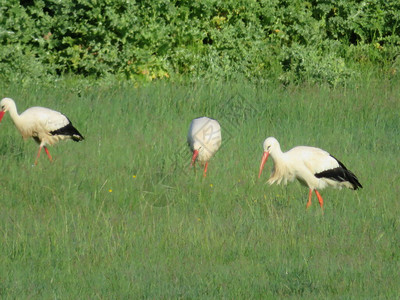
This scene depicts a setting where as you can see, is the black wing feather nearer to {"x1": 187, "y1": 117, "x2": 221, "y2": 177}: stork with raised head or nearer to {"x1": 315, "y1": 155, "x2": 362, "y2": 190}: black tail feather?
{"x1": 187, "y1": 117, "x2": 221, "y2": 177}: stork with raised head

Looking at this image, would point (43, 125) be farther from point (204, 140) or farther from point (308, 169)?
point (308, 169)

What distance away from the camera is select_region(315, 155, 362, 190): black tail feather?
7.85 m

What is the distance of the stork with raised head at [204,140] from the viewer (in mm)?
9102

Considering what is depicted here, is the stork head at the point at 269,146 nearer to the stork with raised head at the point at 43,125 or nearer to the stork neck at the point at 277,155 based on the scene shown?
the stork neck at the point at 277,155

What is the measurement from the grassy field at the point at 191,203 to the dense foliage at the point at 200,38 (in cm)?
93

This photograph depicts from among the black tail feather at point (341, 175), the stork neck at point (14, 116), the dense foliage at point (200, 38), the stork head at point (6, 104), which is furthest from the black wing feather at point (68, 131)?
the black tail feather at point (341, 175)

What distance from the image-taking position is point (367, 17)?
14.6 meters

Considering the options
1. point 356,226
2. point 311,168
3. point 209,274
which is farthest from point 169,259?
point 311,168

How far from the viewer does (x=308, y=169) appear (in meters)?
7.94

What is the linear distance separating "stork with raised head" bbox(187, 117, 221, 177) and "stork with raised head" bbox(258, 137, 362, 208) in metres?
1.24

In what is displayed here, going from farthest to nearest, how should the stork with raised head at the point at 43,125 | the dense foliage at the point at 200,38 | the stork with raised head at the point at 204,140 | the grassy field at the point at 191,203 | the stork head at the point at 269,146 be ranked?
the dense foliage at the point at 200,38 < the stork with raised head at the point at 43,125 < the stork with raised head at the point at 204,140 < the stork head at the point at 269,146 < the grassy field at the point at 191,203

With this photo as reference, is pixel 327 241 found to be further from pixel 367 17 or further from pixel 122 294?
pixel 367 17

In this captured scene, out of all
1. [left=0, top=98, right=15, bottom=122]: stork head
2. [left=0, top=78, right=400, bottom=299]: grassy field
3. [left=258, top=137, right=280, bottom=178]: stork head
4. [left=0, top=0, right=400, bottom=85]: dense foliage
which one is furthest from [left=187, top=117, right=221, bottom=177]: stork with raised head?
[left=0, top=0, right=400, bottom=85]: dense foliage

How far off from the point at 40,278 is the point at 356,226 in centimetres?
280
